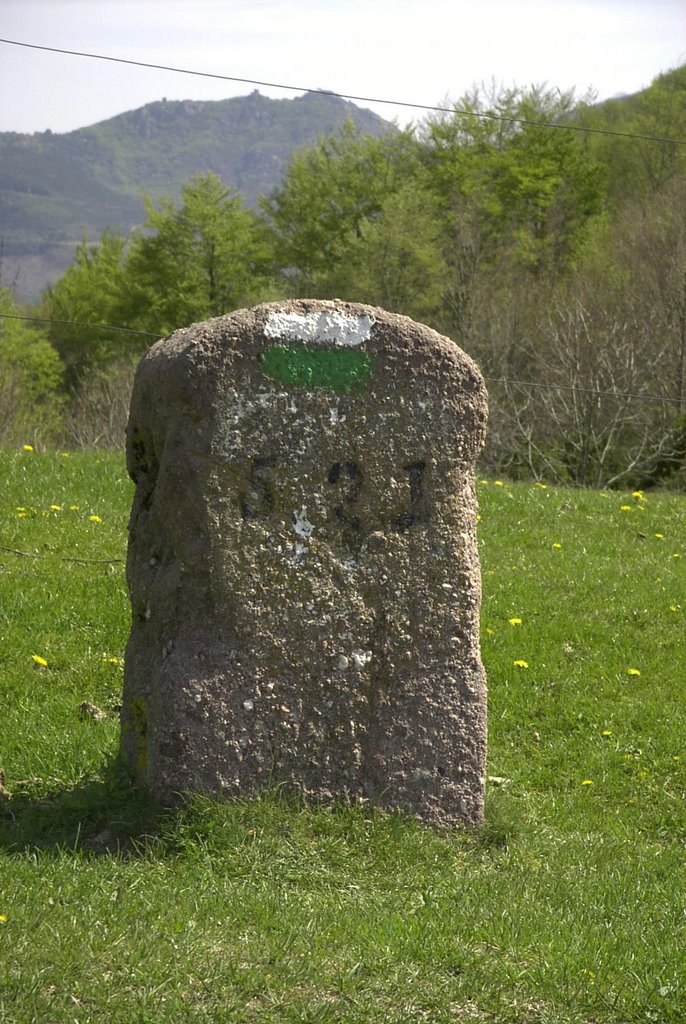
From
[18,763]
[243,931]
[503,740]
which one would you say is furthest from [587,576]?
[243,931]

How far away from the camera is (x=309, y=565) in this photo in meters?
5.31

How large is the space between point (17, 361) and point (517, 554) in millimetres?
38815

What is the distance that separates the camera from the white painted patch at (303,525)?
530 centimetres

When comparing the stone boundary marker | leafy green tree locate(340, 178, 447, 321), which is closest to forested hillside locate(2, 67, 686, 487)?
leafy green tree locate(340, 178, 447, 321)

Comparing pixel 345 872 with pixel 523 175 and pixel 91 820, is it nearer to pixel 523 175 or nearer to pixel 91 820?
pixel 91 820

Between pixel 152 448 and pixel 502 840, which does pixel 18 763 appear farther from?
pixel 502 840

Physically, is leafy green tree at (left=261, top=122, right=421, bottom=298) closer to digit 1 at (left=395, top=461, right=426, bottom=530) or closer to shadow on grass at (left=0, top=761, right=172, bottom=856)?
digit 1 at (left=395, top=461, right=426, bottom=530)

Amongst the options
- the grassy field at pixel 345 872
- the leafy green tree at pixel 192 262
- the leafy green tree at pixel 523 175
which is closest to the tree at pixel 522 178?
the leafy green tree at pixel 523 175

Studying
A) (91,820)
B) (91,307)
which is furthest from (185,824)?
(91,307)

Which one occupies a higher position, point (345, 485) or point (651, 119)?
point (651, 119)

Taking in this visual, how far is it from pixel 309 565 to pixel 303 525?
7.4 inches

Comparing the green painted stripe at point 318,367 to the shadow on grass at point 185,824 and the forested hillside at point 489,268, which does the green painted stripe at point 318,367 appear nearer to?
the shadow on grass at point 185,824

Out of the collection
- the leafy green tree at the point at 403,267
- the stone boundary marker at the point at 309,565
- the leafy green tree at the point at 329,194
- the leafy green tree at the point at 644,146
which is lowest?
the stone boundary marker at the point at 309,565

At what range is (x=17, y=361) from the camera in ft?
154
